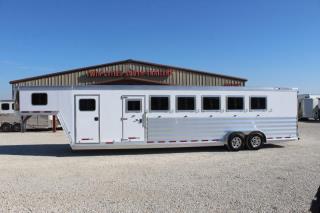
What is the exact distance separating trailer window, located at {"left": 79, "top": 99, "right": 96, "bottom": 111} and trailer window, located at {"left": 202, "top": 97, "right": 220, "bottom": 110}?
393 cm

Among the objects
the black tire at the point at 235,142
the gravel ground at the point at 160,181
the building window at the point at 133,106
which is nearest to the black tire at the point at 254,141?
the black tire at the point at 235,142

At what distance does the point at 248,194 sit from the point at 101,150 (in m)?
8.30

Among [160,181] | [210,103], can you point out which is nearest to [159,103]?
[210,103]

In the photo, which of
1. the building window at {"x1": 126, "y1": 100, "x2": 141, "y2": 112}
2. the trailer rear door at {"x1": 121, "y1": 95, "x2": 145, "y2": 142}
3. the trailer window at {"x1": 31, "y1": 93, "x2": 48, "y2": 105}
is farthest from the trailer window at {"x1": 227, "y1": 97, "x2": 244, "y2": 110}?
the trailer window at {"x1": 31, "y1": 93, "x2": 48, "y2": 105}

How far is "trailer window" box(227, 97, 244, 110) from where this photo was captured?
13.9 m

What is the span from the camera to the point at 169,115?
1346cm

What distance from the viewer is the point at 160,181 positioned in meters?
8.41

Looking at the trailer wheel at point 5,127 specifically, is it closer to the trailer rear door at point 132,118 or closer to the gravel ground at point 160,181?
the gravel ground at point 160,181

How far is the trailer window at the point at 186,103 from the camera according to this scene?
44.4 ft

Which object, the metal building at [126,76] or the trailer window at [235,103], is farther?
the metal building at [126,76]

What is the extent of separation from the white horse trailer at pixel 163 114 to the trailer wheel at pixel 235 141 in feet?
0.12

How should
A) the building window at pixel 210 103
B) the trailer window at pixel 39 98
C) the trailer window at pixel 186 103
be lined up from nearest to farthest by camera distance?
the trailer window at pixel 39 98 < the trailer window at pixel 186 103 < the building window at pixel 210 103

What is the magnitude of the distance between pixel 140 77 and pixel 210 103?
49.6ft

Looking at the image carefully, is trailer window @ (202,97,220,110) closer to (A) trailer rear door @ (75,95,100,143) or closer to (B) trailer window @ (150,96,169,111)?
(B) trailer window @ (150,96,169,111)
